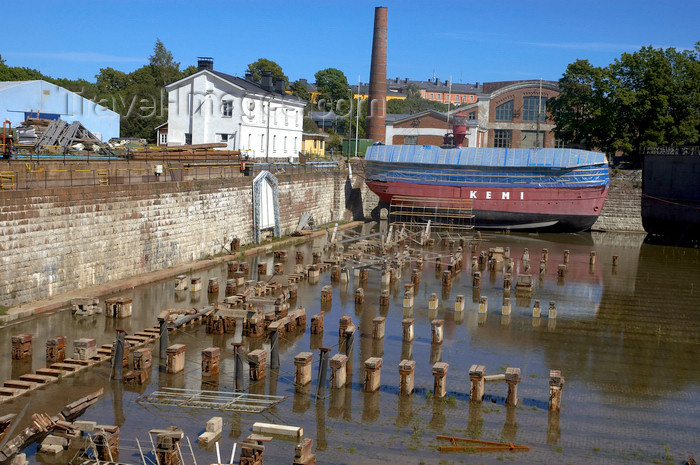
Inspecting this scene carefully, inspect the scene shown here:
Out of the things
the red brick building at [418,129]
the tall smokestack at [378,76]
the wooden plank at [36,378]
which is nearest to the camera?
the wooden plank at [36,378]

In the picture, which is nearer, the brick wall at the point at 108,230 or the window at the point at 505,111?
the brick wall at the point at 108,230

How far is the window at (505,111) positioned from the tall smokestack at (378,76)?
11209mm

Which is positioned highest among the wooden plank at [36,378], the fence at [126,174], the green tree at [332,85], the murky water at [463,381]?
the green tree at [332,85]

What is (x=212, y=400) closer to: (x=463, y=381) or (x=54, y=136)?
(x=463, y=381)

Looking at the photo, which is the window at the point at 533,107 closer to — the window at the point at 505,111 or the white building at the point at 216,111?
the window at the point at 505,111

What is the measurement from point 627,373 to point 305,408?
6960 mm

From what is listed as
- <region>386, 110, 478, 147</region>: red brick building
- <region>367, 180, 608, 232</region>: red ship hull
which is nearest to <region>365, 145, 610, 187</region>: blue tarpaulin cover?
<region>367, 180, 608, 232</region>: red ship hull

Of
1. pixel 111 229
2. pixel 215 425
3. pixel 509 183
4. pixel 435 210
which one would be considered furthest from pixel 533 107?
pixel 215 425

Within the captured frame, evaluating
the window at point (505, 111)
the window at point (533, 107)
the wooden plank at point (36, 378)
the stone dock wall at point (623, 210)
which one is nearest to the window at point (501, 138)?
the window at point (505, 111)

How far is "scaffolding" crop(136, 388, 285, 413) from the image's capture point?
11.9 meters

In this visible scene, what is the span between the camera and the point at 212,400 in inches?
479

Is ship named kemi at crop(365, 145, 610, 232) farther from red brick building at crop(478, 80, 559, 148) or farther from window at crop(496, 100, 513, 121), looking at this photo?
window at crop(496, 100, 513, 121)

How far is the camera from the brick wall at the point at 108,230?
56.6 feet

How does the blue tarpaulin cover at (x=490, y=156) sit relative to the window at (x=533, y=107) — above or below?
below
